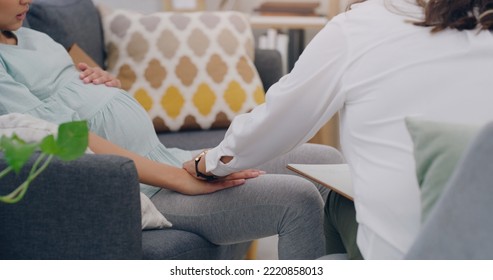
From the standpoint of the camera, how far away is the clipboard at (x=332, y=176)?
1.30 meters

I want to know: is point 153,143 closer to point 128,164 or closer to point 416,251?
point 128,164

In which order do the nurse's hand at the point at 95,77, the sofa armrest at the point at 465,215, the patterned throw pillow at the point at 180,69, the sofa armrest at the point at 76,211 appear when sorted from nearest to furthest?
the sofa armrest at the point at 465,215, the sofa armrest at the point at 76,211, the nurse's hand at the point at 95,77, the patterned throw pillow at the point at 180,69

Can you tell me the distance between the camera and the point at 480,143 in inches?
33.5

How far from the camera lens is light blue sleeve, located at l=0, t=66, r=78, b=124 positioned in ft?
4.99

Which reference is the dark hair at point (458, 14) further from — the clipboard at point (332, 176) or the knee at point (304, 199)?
the knee at point (304, 199)

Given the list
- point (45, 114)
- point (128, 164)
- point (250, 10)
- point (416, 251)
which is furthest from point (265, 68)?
point (416, 251)

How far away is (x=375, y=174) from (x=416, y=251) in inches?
8.2

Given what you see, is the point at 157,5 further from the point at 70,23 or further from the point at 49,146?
the point at 49,146

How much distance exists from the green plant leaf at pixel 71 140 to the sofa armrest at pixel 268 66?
86.1 inches

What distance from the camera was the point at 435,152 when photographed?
3.21 feet

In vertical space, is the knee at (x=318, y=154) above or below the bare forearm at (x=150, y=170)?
below

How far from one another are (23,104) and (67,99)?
0.18 meters

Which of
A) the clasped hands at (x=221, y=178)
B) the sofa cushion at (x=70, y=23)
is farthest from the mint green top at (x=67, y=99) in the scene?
the sofa cushion at (x=70, y=23)

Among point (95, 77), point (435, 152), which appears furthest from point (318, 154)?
point (435, 152)
